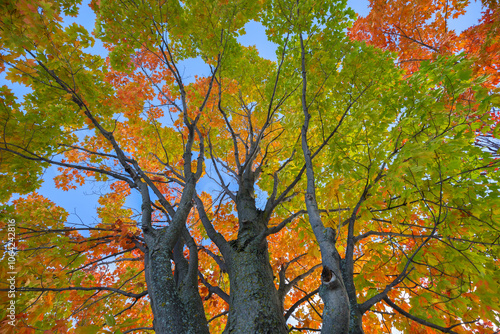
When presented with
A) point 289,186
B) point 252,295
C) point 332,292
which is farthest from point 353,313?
point 289,186

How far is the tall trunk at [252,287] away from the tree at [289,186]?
0.8 inches

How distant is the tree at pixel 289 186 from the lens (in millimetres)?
2336

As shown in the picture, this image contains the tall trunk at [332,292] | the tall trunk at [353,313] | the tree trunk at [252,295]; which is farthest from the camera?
the tree trunk at [252,295]

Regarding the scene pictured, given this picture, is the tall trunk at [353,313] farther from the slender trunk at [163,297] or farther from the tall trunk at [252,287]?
the slender trunk at [163,297]

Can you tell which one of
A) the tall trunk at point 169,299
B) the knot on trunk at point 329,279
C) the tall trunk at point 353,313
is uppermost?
the tall trunk at point 169,299

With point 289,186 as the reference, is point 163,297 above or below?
below

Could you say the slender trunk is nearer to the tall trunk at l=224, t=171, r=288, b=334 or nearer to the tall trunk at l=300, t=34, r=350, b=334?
the tall trunk at l=224, t=171, r=288, b=334

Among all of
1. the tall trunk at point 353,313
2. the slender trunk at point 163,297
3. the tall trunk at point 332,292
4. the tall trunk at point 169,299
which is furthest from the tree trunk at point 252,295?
the tall trunk at point 332,292

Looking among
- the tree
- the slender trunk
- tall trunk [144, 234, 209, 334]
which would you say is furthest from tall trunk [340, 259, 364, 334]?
the slender trunk

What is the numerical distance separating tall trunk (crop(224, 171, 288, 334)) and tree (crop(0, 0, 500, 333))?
0.07 feet

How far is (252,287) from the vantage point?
2529mm

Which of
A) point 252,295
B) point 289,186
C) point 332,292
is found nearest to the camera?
point 332,292

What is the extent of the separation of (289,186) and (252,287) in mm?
1585

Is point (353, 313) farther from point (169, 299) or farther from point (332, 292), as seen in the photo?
point (169, 299)
